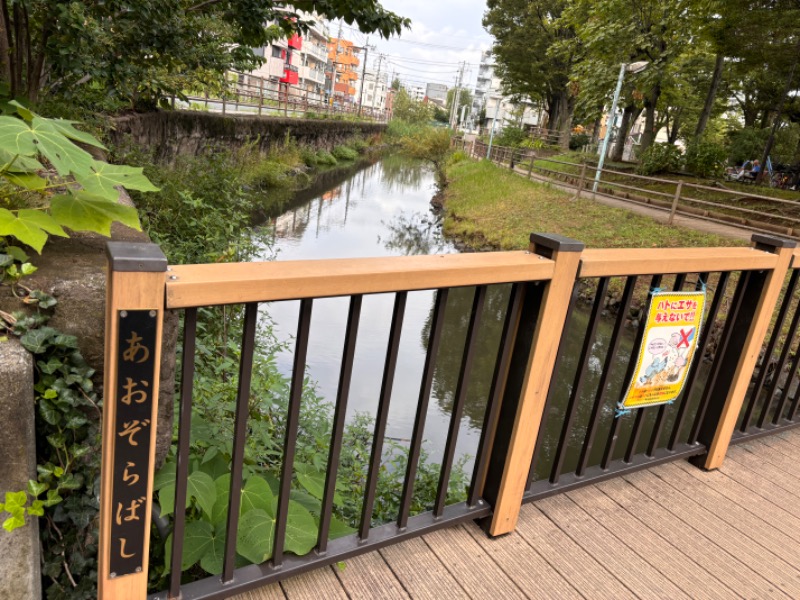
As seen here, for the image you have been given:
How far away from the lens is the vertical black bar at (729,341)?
2266 millimetres

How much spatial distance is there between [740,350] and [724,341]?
0.06 meters

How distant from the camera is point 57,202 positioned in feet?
4.68

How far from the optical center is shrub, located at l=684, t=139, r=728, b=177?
15648 mm

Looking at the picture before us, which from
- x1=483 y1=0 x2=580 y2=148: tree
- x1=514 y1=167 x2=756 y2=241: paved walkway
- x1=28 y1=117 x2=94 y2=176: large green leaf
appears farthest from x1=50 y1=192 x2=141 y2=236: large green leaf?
x1=483 y1=0 x2=580 y2=148: tree

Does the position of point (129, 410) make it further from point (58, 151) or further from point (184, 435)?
point (58, 151)

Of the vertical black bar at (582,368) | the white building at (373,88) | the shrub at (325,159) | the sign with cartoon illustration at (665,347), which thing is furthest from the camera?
the white building at (373,88)

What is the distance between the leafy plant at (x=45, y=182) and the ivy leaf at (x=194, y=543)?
81cm

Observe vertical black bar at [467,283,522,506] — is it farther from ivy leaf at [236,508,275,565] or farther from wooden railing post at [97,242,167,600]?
wooden railing post at [97,242,167,600]

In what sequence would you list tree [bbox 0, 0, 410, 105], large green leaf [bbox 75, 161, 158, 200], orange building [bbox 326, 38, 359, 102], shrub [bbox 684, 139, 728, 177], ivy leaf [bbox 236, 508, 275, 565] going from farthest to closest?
orange building [bbox 326, 38, 359, 102], shrub [bbox 684, 139, 728, 177], tree [bbox 0, 0, 410, 105], ivy leaf [bbox 236, 508, 275, 565], large green leaf [bbox 75, 161, 158, 200]

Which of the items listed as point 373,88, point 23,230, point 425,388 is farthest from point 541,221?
point 373,88

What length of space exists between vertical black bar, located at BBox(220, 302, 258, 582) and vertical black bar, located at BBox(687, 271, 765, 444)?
72.2 inches

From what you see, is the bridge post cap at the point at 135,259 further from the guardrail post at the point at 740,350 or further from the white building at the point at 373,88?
the white building at the point at 373,88

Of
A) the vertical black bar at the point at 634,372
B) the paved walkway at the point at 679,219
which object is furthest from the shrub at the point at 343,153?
the vertical black bar at the point at 634,372

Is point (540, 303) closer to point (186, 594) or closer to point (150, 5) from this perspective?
point (186, 594)
